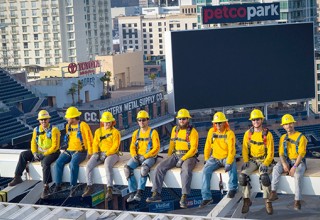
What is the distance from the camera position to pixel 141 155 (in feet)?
48.9

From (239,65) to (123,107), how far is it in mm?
9878

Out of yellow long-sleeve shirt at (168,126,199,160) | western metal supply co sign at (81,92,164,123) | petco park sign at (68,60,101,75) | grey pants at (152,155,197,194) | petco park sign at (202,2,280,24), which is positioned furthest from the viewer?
petco park sign at (68,60,101,75)

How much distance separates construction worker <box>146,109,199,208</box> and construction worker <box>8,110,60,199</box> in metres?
2.14

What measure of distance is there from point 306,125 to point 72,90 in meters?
19.4

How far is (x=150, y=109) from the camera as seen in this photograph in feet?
208

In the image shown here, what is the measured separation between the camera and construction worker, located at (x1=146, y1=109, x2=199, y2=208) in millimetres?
14094

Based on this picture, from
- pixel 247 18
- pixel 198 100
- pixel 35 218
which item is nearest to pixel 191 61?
pixel 198 100

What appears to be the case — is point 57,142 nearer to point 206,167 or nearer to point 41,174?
point 41,174

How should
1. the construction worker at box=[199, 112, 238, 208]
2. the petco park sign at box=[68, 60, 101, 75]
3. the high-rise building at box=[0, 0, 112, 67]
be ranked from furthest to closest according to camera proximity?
the high-rise building at box=[0, 0, 112, 67]
the petco park sign at box=[68, 60, 101, 75]
the construction worker at box=[199, 112, 238, 208]

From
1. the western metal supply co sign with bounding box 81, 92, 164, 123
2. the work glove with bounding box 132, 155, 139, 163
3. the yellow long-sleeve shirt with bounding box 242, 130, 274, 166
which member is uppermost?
the yellow long-sleeve shirt with bounding box 242, 130, 274, 166

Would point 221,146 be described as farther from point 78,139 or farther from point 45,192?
point 45,192

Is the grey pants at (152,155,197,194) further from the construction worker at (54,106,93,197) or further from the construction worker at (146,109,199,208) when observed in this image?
the construction worker at (54,106,93,197)

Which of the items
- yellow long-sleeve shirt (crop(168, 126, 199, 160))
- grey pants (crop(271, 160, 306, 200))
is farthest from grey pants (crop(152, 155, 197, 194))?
grey pants (crop(271, 160, 306, 200))

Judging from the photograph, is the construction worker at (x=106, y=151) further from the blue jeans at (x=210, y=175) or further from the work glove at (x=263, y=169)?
the work glove at (x=263, y=169)
